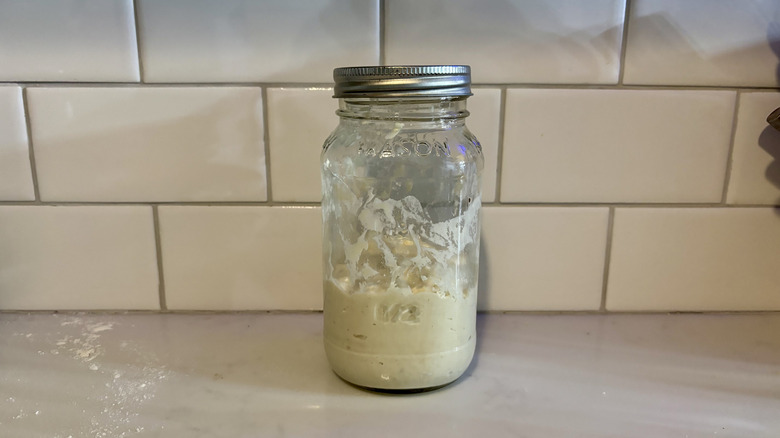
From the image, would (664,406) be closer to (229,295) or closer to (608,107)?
(608,107)

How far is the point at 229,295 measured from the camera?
0.62m

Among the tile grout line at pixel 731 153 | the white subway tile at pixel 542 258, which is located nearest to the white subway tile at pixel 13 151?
the white subway tile at pixel 542 258

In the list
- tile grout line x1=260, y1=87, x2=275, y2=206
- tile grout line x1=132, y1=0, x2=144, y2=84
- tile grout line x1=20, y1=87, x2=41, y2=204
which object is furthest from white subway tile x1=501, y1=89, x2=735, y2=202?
tile grout line x1=20, y1=87, x2=41, y2=204

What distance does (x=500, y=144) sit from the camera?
59 centimetres

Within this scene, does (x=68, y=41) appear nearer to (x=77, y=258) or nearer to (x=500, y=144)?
(x=77, y=258)

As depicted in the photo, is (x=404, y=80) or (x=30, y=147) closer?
(x=404, y=80)

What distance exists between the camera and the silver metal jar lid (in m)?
0.41

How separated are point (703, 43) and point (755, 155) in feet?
0.42

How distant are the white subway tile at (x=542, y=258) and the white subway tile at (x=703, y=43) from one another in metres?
0.15

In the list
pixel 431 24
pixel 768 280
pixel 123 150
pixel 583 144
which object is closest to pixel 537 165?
pixel 583 144

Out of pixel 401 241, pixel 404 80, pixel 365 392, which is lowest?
pixel 365 392

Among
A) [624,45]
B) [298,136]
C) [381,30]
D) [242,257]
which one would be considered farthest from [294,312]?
[624,45]

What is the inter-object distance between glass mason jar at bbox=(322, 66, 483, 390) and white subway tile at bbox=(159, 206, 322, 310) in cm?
13

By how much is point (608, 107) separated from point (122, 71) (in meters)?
0.47
